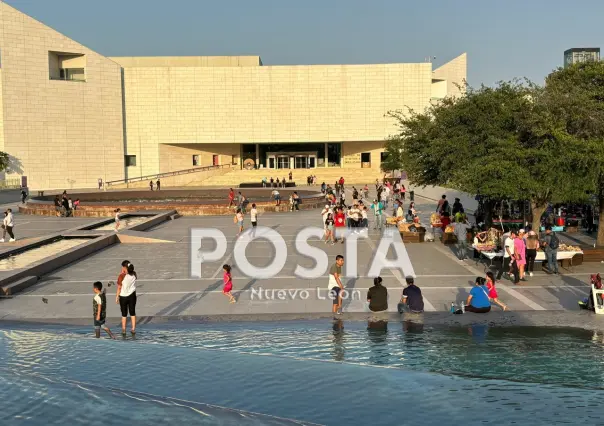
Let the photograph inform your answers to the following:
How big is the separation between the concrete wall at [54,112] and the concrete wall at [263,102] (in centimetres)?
342

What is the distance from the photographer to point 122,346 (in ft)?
33.2

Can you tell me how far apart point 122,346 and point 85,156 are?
71.4 metres

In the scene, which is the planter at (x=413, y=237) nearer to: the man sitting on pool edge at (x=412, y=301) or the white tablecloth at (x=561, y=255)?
the white tablecloth at (x=561, y=255)

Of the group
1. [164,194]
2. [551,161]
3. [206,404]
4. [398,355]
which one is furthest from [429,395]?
[164,194]

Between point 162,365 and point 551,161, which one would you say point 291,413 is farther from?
point 551,161

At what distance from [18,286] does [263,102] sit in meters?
69.1

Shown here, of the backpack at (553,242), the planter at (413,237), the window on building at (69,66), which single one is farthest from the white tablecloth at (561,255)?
the window on building at (69,66)

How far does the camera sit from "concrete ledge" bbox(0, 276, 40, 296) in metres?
14.0

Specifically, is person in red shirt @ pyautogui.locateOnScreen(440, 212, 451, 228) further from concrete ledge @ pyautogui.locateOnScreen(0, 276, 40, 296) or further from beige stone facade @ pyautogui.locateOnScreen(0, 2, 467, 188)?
beige stone facade @ pyautogui.locateOnScreen(0, 2, 467, 188)

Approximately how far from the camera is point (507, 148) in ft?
58.6

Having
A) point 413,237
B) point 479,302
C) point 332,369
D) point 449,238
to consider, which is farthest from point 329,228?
point 332,369

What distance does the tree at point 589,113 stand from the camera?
1647 cm

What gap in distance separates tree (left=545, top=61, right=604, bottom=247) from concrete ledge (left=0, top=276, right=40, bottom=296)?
13887 millimetres

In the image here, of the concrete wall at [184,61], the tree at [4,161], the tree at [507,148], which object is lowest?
the tree at [507,148]
